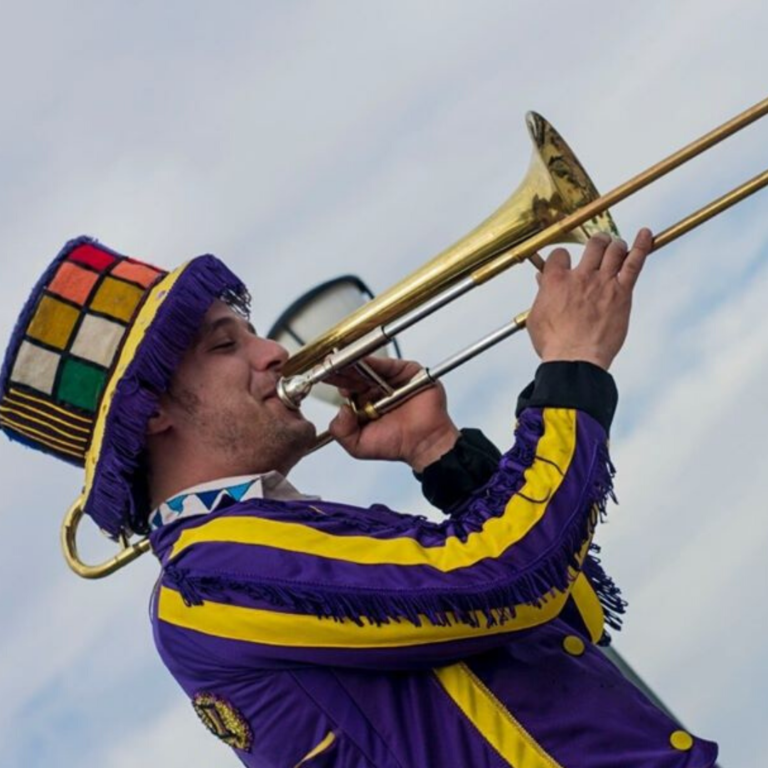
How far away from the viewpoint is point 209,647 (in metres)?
2.82

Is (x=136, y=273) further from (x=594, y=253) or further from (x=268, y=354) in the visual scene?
(x=594, y=253)

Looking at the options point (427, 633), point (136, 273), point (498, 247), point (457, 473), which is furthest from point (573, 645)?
point (136, 273)

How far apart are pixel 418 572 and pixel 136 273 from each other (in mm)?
1192

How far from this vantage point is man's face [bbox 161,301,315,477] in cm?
325

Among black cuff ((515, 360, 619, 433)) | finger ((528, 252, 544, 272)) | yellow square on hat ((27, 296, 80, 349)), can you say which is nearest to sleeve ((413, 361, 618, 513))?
black cuff ((515, 360, 619, 433))

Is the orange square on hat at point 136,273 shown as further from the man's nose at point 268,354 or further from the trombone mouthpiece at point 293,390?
the trombone mouthpiece at point 293,390

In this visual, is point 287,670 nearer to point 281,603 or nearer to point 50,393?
point 281,603

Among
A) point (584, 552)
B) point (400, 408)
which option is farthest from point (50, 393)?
point (584, 552)

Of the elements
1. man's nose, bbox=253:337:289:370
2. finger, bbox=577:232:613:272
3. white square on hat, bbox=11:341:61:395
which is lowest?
finger, bbox=577:232:613:272

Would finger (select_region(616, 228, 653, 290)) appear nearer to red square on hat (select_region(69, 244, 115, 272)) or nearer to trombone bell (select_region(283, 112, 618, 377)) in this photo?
trombone bell (select_region(283, 112, 618, 377))

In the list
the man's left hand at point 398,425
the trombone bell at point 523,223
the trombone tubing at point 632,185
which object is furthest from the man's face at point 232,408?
the trombone tubing at point 632,185

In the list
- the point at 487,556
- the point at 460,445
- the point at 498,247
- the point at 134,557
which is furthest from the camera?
the point at 134,557

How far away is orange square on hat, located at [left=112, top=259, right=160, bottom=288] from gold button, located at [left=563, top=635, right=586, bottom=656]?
1.27m

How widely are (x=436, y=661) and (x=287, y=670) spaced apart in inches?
11.1
